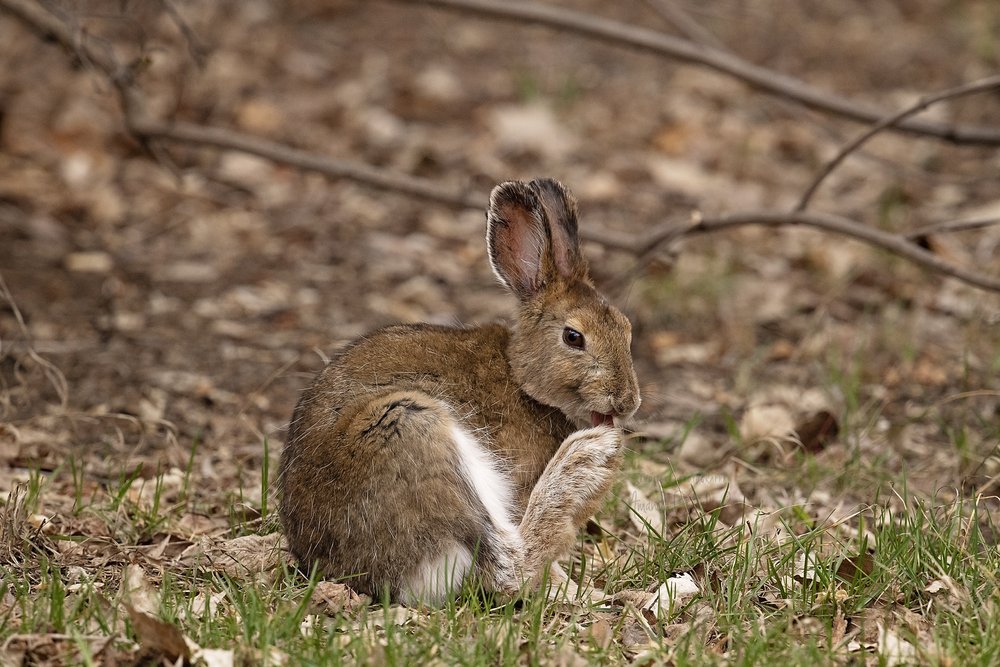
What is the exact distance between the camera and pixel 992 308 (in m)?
7.11

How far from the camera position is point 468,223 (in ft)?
30.6

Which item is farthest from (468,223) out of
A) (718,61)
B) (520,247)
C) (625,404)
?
(625,404)

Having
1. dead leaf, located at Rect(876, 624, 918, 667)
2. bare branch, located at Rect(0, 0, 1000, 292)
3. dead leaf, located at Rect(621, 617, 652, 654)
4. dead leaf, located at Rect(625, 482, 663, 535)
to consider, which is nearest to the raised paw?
dead leaf, located at Rect(625, 482, 663, 535)

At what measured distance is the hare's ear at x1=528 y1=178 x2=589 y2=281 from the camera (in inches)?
179

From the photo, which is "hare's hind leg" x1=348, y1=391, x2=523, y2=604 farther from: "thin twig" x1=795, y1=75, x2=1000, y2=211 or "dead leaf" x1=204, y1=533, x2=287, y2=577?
"thin twig" x1=795, y1=75, x2=1000, y2=211

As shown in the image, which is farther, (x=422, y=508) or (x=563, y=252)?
(x=563, y=252)

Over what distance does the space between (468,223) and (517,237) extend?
187 inches

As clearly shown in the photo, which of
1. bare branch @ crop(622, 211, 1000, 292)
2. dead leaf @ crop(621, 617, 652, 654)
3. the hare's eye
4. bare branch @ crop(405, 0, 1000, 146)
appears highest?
bare branch @ crop(405, 0, 1000, 146)

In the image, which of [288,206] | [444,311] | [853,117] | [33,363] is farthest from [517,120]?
[33,363]

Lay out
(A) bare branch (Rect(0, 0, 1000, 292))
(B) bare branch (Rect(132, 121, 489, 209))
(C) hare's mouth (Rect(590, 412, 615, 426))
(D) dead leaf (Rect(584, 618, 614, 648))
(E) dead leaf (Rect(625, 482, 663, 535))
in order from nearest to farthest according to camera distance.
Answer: (D) dead leaf (Rect(584, 618, 614, 648)) → (C) hare's mouth (Rect(590, 412, 615, 426)) → (E) dead leaf (Rect(625, 482, 663, 535)) → (A) bare branch (Rect(0, 0, 1000, 292)) → (B) bare branch (Rect(132, 121, 489, 209))

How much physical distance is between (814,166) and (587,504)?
6285 mm

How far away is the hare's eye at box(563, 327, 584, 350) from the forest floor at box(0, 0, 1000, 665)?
69 cm

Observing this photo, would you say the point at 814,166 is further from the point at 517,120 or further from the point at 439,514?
the point at 439,514

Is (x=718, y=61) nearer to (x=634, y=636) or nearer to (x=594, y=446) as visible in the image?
(x=594, y=446)
